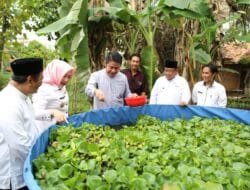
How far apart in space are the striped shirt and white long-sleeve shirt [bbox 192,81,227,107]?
940 mm

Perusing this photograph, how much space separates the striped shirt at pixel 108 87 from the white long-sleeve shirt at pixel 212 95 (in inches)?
37.0

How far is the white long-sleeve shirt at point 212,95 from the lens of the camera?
4.50m

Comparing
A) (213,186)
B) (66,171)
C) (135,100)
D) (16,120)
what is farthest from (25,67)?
(135,100)

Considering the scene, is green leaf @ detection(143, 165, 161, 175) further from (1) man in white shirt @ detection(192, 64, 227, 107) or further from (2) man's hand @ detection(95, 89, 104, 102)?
(1) man in white shirt @ detection(192, 64, 227, 107)

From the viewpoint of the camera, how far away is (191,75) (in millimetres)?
5629

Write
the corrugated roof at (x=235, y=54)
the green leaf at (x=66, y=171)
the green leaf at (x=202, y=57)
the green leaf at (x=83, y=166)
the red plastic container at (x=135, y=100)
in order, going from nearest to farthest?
the green leaf at (x=66, y=171) → the green leaf at (x=83, y=166) → the red plastic container at (x=135, y=100) → the green leaf at (x=202, y=57) → the corrugated roof at (x=235, y=54)

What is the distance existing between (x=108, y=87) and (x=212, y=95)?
51.2 inches

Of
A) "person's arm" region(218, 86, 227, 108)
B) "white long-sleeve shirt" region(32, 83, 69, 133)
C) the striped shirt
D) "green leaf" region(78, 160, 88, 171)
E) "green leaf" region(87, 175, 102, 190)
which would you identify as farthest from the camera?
"person's arm" region(218, 86, 227, 108)

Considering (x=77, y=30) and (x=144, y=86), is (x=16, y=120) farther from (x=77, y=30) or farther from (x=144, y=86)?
(x=77, y=30)

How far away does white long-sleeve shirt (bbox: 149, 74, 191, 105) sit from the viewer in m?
4.39

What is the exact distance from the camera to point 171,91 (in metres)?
4.47

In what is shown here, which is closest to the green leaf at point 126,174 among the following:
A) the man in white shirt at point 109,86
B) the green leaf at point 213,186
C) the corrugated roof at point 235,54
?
the green leaf at point 213,186

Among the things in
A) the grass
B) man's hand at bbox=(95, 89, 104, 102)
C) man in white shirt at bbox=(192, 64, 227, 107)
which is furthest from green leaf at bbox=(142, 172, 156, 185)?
the grass

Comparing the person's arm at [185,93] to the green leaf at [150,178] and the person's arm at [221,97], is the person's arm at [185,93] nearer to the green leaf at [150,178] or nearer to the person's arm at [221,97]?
the person's arm at [221,97]
